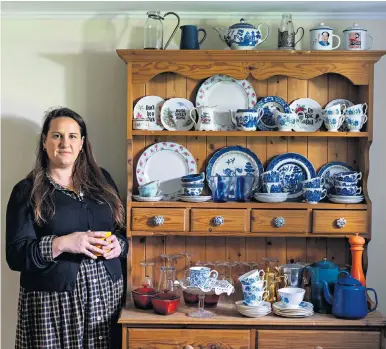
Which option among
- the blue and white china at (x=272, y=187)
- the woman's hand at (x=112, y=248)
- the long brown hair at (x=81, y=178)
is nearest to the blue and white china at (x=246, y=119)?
the blue and white china at (x=272, y=187)

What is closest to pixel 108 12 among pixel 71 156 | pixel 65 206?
pixel 71 156

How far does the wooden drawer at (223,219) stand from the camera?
2.90 metres

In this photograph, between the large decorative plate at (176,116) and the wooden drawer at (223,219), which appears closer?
the wooden drawer at (223,219)

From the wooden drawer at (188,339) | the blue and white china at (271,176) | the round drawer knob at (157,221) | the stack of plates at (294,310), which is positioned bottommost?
the wooden drawer at (188,339)

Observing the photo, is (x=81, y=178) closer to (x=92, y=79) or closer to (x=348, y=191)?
(x=92, y=79)

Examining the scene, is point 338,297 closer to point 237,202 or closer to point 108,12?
point 237,202

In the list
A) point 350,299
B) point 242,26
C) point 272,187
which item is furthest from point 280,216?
point 242,26

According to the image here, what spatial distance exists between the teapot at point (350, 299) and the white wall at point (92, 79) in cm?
48

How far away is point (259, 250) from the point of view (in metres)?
3.09

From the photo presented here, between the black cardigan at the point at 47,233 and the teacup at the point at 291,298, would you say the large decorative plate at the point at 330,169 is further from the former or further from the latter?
the black cardigan at the point at 47,233

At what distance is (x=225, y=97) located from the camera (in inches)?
120

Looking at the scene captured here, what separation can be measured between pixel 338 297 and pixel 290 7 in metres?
1.35

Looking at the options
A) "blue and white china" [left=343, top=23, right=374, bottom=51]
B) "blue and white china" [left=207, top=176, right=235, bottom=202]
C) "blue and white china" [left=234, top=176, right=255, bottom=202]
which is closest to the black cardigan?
"blue and white china" [left=207, top=176, right=235, bottom=202]

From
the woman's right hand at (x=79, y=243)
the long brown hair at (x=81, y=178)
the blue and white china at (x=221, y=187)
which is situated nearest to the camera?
the woman's right hand at (x=79, y=243)
